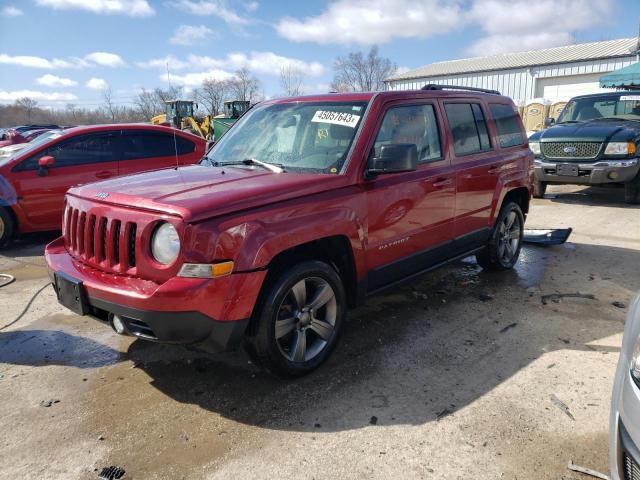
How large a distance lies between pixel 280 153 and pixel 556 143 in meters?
7.75

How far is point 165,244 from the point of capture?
2748 mm

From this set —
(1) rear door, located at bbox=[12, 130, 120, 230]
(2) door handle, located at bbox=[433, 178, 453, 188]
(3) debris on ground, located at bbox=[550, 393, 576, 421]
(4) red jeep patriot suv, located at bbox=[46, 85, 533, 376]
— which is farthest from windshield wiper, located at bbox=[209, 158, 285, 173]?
(1) rear door, located at bbox=[12, 130, 120, 230]

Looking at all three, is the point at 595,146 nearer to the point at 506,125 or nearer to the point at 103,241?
the point at 506,125

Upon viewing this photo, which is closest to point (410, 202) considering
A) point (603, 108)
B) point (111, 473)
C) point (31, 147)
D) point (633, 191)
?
point (111, 473)

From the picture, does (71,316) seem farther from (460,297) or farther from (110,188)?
(460,297)

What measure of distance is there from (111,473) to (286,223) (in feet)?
5.33

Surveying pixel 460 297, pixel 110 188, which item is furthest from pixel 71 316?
pixel 460 297

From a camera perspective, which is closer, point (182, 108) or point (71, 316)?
point (71, 316)

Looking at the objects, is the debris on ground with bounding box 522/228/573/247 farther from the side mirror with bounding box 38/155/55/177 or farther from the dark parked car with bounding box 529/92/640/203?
the side mirror with bounding box 38/155/55/177

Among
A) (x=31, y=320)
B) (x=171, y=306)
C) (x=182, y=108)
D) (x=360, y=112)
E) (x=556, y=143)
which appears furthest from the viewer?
(x=182, y=108)

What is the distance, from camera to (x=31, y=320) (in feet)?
14.9

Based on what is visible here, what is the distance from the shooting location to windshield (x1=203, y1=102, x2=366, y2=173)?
3629 millimetres

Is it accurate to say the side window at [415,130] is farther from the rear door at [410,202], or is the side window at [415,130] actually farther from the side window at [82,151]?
the side window at [82,151]

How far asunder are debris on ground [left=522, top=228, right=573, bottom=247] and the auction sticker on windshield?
378 centimetres
